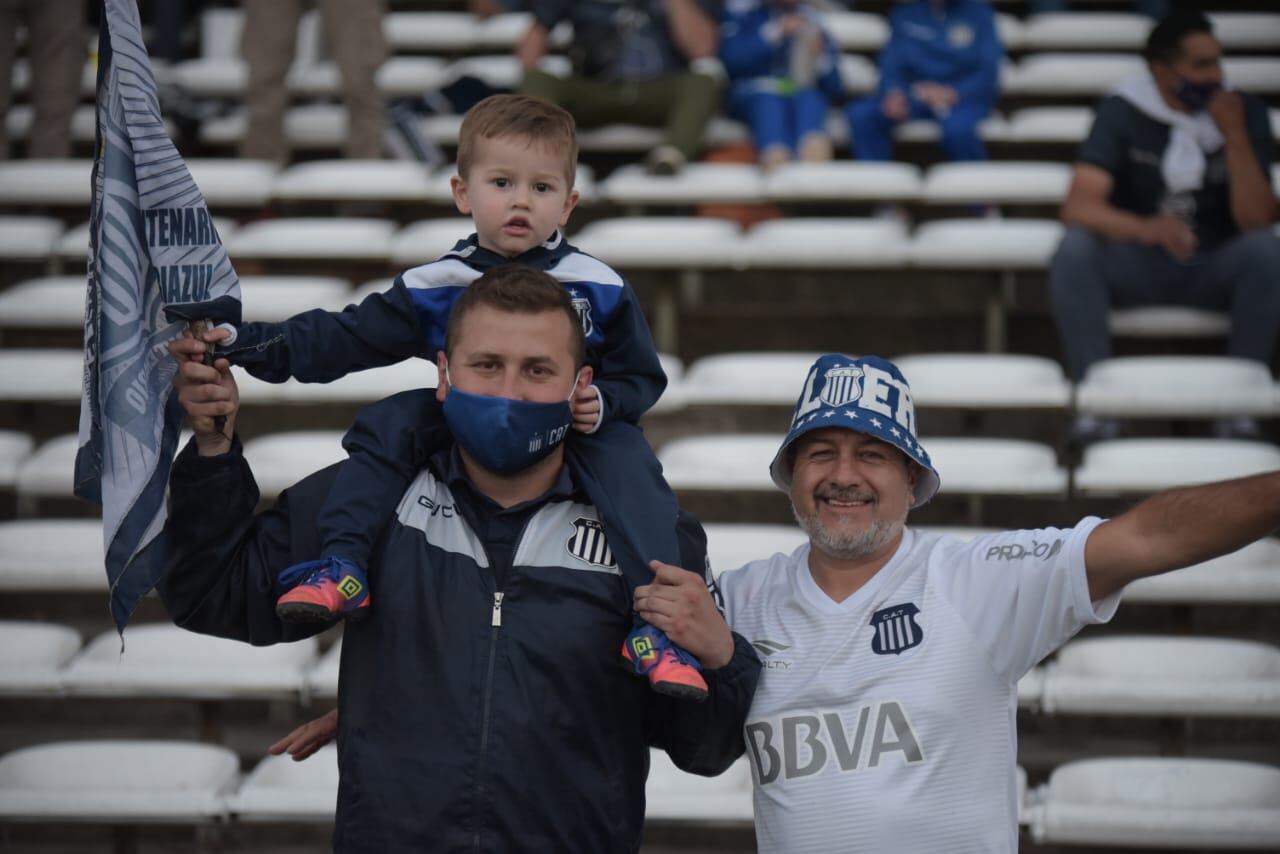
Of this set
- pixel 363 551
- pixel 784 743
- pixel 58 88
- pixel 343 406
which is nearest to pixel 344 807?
pixel 363 551

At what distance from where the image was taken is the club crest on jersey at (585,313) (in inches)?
89.0

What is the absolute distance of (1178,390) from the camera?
14.5ft

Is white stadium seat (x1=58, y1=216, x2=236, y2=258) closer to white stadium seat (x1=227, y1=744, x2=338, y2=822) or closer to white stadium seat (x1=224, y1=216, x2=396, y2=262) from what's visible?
white stadium seat (x1=224, y1=216, x2=396, y2=262)

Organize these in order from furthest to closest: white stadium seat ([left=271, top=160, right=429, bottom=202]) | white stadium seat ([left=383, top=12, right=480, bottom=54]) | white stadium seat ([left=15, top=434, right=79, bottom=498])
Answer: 1. white stadium seat ([left=383, top=12, right=480, bottom=54])
2. white stadium seat ([left=271, top=160, right=429, bottom=202])
3. white stadium seat ([left=15, top=434, right=79, bottom=498])

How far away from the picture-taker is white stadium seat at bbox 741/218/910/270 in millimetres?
4953

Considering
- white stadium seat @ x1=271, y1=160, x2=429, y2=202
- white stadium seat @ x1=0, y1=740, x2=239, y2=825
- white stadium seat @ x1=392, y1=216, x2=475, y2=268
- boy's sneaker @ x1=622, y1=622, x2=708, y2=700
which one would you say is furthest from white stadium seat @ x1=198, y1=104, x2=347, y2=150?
boy's sneaker @ x1=622, y1=622, x2=708, y2=700

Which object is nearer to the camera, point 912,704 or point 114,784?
point 912,704

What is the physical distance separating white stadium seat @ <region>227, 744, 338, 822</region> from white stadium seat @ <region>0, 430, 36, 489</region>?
1334 millimetres

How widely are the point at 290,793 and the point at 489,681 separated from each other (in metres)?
1.55

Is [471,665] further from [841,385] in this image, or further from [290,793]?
[290,793]

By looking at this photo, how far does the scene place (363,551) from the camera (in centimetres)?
204

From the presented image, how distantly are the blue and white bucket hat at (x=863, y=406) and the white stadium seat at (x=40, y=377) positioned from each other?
281 cm

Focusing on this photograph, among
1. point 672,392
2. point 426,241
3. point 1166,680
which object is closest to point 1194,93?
point 672,392

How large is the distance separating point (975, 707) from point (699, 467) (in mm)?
2031
